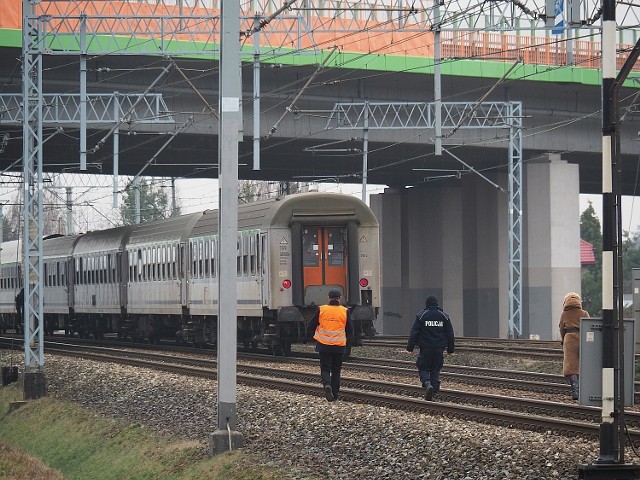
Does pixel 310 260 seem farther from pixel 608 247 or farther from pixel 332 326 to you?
pixel 608 247

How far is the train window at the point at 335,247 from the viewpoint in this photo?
27.4 m

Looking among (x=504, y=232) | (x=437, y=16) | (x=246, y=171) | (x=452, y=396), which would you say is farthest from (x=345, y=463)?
(x=246, y=171)

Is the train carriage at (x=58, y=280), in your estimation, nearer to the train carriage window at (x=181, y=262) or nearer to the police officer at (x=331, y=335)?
the train carriage window at (x=181, y=262)

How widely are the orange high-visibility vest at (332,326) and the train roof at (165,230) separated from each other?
14970 millimetres

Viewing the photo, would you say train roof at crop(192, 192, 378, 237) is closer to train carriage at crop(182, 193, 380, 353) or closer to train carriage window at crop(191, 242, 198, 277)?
train carriage at crop(182, 193, 380, 353)

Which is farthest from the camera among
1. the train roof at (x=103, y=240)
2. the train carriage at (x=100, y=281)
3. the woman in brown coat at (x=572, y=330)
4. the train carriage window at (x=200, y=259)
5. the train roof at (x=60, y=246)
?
the train roof at (x=60, y=246)

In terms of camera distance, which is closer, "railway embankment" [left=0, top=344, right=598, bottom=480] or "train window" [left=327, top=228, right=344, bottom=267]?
"railway embankment" [left=0, top=344, right=598, bottom=480]

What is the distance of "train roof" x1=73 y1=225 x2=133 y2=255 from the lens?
39.7 metres

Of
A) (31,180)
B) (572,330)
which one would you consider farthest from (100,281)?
(572,330)

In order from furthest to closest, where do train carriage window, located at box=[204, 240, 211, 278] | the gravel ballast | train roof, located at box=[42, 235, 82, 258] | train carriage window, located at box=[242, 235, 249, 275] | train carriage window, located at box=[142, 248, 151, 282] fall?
train roof, located at box=[42, 235, 82, 258] → train carriage window, located at box=[142, 248, 151, 282] → train carriage window, located at box=[204, 240, 211, 278] → train carriage window, located at box=[242, 235, 249, 275] → the gravel ballast

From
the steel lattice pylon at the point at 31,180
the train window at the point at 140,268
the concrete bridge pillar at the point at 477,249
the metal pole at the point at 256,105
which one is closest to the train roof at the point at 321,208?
the steel lattice pylon at the point at 31,180

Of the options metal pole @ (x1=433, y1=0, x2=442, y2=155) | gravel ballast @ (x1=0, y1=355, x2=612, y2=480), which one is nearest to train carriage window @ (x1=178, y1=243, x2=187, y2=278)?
metal pole @ (x1=433, y1=0, x2=442, y2=155)

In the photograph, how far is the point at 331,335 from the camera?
60.5 feet

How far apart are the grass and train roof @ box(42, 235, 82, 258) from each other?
21337mm
